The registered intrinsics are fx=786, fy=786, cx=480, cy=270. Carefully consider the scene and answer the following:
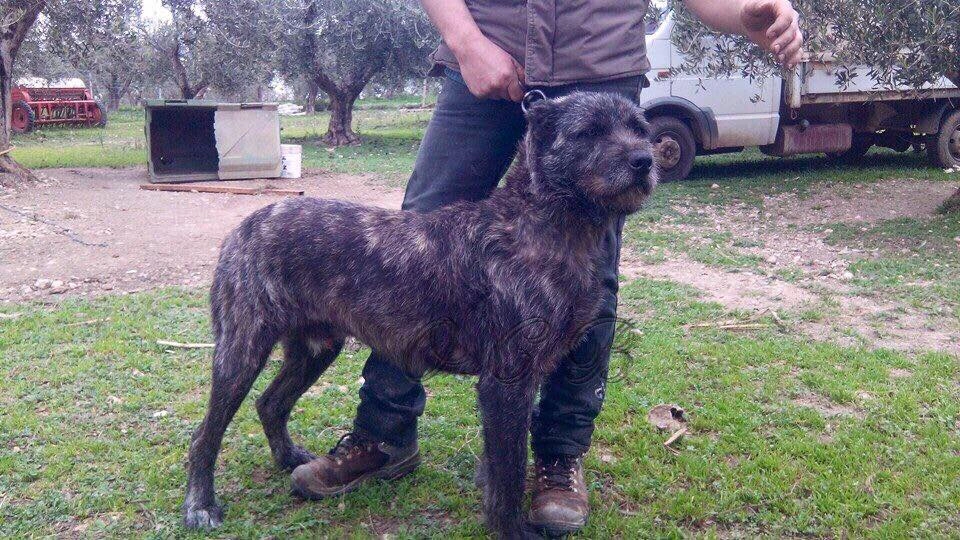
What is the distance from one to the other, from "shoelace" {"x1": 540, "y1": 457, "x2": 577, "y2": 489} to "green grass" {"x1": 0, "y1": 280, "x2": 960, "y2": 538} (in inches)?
7.1

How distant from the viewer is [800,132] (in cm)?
1202

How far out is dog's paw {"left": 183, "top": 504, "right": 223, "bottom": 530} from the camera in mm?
3047

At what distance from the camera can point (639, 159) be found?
2.71m

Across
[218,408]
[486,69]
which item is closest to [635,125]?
[486,69]

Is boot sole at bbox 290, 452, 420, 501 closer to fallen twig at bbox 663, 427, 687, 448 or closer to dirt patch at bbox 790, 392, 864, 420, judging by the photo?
fallen twig at bbox 663, 427, 687, 448

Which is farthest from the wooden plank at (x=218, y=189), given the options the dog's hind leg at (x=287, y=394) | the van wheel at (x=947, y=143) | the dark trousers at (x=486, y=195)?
the van wheel at (x=947, y=143)

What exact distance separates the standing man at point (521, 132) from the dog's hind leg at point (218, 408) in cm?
36

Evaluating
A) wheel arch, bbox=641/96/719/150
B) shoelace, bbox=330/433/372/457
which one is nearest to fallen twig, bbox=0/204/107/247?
shoelace, bbox=330/433/372/457

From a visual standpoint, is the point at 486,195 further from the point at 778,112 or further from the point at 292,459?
the point at 778,112

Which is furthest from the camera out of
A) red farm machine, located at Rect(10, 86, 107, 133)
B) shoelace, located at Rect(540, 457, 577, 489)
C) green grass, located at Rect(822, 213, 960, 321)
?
red farm machine, located at Rect(10, 86, 107, 133)

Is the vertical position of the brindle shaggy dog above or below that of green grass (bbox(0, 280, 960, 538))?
above

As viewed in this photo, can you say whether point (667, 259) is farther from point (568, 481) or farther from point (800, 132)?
point (800, 132)

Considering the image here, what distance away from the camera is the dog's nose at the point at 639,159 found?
271 cm

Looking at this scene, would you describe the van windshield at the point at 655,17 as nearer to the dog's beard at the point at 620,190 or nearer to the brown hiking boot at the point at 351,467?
the dog's beard at the point at 620,190
